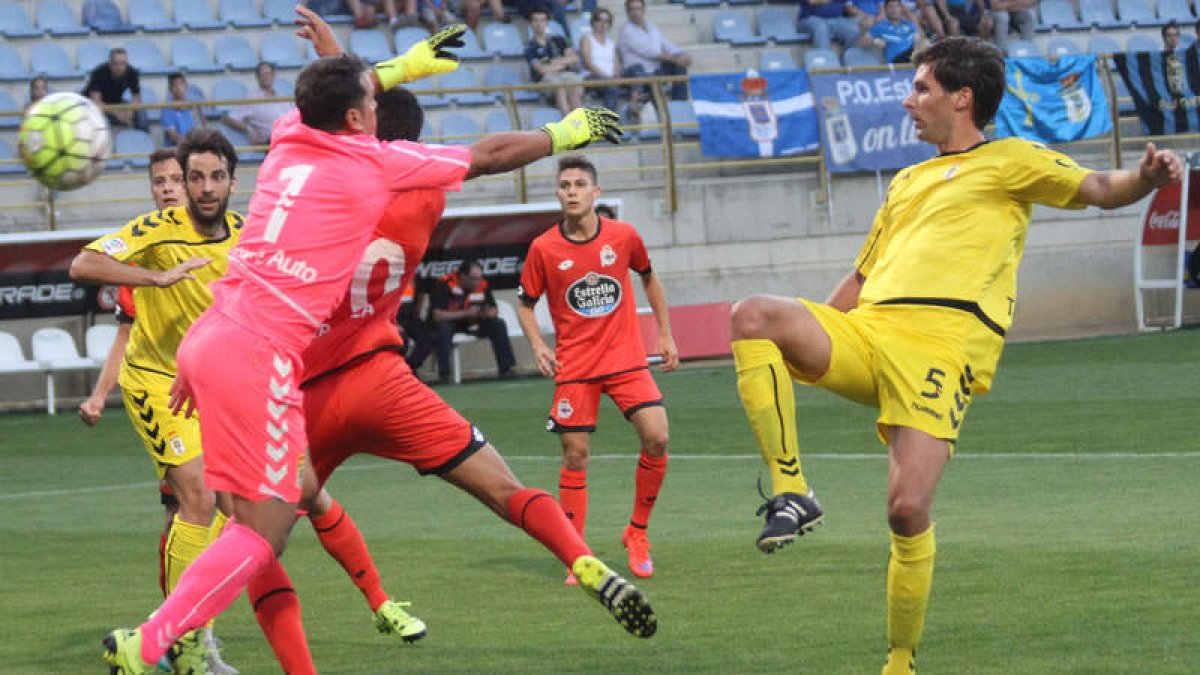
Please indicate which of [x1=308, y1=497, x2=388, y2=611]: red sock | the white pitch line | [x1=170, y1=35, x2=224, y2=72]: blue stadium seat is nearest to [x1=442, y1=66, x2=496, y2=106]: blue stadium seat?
[x1=170, y1=35, x2=224, y2=72]: blue stadium seat

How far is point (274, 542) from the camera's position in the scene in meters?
6.20

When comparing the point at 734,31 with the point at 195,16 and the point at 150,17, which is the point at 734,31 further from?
the point at 150,17

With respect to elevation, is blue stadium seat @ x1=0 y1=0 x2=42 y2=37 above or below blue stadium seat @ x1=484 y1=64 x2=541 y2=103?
above

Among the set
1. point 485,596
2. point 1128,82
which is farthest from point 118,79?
point 485,596

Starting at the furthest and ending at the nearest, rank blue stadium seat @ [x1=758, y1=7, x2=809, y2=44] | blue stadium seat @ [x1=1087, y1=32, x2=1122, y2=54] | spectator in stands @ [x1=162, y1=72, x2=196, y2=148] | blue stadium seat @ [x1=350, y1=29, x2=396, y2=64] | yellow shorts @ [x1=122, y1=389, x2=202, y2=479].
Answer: blue stadium seat @ [x1=1087, y1=32, x2=1122, y2=54], blue stadium seat @ [x1=758, y1=7, x2=809, y2=44], blue stadium seat @ [x1=350, y1=29, x2=396, y2=64], spectator in stands @ [x1=162, y1=72, x2=196, y2=148], yellow shorts @ [x1=122, y1=389, x2=202, y2=479]

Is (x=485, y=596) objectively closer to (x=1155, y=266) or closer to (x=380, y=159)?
(x=380, y=159)

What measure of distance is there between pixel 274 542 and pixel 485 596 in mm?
3341

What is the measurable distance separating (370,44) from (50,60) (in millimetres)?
4009

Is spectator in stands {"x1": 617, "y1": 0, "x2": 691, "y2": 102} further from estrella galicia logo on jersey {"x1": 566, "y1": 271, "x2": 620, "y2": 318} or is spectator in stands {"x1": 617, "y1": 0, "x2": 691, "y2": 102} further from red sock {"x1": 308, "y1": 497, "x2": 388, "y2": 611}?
red sock {"x1": 308, "y1": 497, "x2": 388, "y2": 611}

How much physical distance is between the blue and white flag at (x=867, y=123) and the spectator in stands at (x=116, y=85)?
28.2ft

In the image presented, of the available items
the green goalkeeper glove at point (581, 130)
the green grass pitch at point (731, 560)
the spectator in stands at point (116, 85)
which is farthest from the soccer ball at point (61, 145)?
the spectator in stands at point (116, 85)

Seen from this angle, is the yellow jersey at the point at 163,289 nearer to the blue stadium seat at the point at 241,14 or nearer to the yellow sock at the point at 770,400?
the yellow sock at the point at 770,400

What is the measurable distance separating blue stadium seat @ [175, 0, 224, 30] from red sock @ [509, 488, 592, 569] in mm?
19536

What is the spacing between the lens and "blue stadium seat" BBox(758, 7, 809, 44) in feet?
92.9
